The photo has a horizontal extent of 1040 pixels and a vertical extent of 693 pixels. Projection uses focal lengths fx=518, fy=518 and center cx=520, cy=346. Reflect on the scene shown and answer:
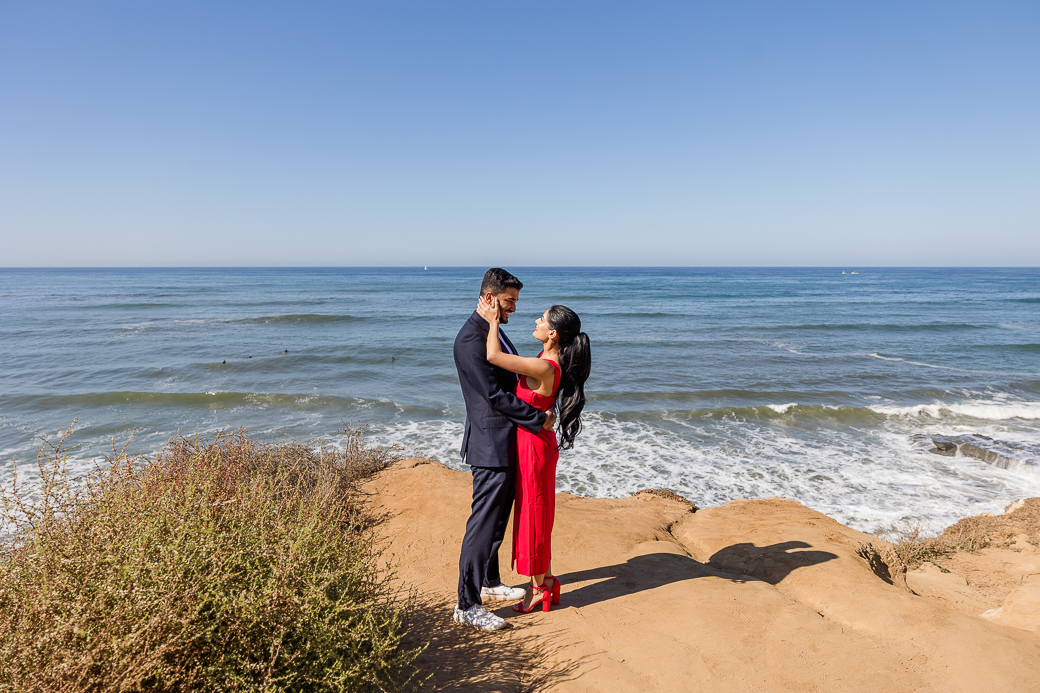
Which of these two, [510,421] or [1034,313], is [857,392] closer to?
[510,421]

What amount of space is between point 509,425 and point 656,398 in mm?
10426

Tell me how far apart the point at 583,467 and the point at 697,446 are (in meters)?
2.57

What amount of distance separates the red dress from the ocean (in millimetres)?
4543

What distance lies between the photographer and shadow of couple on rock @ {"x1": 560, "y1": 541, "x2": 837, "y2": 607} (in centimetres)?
409

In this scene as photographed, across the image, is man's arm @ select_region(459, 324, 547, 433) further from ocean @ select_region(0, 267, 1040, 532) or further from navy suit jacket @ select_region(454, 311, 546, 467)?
ocean @ select_region(0, 267, 1040, 532)

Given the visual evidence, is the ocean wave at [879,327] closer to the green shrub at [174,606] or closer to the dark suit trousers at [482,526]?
the dark suit trousers at [482,526]

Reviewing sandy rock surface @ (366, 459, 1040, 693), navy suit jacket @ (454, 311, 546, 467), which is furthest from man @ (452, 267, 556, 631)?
sandy rock surface @ (366, 459, 1040, 693)

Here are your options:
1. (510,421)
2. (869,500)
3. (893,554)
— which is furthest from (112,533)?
(869,500)

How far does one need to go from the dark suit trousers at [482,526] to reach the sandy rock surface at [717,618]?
→ 0.96 ft

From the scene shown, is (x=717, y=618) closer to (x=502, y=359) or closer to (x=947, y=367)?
(x=502, y=359)

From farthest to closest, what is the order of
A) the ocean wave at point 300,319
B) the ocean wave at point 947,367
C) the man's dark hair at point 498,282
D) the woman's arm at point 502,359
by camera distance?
the ocean wave at point 300,319 → the ocean wave at point 947,367 → the man's dark hair at point 498,282 → the woman's arm at point 502,359

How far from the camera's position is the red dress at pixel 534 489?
132 inches

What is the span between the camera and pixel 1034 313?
32.1 meters

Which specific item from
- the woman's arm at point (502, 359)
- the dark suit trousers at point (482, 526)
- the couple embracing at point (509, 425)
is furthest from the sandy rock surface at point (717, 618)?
the woman's arm at point (502, 359)
